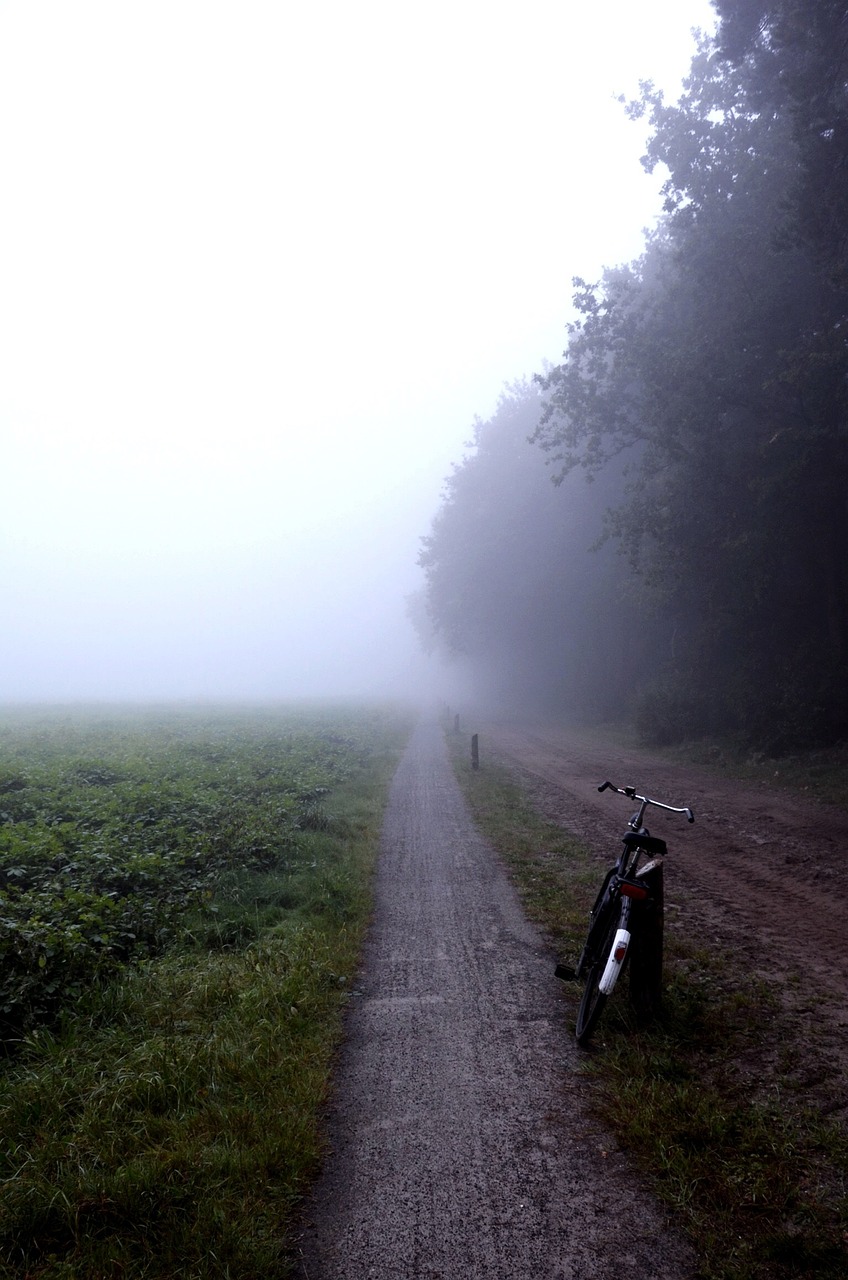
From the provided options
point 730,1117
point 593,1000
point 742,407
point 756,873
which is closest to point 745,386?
point 742,407

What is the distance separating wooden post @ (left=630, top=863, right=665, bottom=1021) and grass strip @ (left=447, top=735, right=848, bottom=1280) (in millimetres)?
134

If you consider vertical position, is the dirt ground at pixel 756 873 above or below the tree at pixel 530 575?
below

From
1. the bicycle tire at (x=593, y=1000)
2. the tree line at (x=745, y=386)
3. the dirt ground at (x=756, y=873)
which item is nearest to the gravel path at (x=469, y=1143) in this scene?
the bicycle tire at (x=593, y=1000)

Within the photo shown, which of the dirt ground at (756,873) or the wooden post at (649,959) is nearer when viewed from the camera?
the wooden post at (649,959)

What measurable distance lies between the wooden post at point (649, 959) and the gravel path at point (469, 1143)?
2.10 feet

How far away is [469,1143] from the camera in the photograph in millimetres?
3547

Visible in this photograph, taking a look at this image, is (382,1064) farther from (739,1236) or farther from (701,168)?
(701,168)

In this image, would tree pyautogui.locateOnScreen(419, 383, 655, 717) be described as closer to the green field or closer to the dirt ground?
the dirt ground

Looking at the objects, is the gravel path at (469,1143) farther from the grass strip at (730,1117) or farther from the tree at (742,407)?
the tree at (742,407)

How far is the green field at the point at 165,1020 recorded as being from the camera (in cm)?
296

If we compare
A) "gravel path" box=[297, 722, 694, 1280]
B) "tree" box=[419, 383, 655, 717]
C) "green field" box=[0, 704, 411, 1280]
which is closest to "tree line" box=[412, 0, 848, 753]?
"tree" box=[419, 383, 655, 717]

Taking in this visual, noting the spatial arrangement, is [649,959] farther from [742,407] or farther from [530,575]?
[530,575]

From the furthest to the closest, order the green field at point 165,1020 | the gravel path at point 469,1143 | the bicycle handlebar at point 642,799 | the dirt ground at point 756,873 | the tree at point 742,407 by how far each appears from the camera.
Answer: the tree at point 742,407 → the dirt ground at point 756,873 → the bicycle handlebar at point 642,799 → the green field at point 165,1020 → the gravel path at point 469,1143

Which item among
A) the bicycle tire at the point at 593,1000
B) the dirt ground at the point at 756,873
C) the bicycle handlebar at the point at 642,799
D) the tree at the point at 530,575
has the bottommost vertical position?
the dirt ground at the point at 756,873
